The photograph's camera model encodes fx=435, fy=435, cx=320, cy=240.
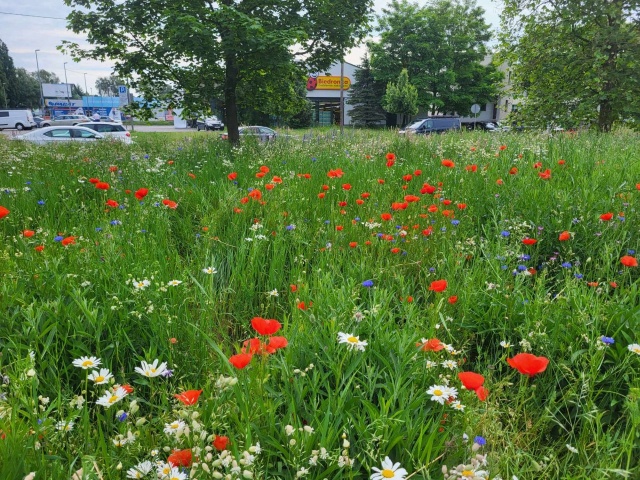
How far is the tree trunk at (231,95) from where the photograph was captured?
33.1 ft

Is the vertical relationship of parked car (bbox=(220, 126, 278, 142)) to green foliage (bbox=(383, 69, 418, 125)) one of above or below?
below

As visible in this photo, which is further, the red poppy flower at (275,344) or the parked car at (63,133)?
the parked car at (63,133)

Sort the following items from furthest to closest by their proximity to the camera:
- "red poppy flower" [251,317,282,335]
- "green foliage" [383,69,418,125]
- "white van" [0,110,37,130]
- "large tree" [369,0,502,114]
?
"white van" [0,110,37,130] < "large tree" [369,0,502,114] < "green foliage" [383,69,418,125] < "red poppy flower" [251,317,282,335]

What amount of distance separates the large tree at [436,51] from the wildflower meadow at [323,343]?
44.0m

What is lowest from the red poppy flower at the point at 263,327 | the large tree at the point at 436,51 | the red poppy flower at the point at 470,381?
the red poppy flower at the point at 470,381

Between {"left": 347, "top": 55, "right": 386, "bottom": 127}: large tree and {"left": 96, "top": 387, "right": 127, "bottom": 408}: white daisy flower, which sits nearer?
{"left": 96, "top": 387, "right": 127, "bottom": 408}: white daisy flower

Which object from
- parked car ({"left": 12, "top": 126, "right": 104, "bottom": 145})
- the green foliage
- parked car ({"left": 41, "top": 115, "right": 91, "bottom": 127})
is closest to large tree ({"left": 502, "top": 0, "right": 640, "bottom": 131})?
parked car ({"left": 12, "top": 126, "right": 104, "bottom": 145})

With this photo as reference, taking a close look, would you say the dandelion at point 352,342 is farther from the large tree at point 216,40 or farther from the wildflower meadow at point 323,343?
the large tree at point 216,40

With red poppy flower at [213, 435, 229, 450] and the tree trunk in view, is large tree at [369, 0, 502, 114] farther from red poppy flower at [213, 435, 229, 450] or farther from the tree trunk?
red poppy flower at [213, 435, 229, 450]

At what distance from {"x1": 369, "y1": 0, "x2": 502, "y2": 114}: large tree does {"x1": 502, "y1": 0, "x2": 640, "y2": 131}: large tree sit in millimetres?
31614

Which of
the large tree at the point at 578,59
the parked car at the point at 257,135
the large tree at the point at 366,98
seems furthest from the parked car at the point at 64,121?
the large tree at the point at 578,59

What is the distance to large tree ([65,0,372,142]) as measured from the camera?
26.6 feet

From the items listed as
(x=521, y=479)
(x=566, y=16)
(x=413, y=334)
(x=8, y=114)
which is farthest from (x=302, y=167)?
(x=8, y=114)

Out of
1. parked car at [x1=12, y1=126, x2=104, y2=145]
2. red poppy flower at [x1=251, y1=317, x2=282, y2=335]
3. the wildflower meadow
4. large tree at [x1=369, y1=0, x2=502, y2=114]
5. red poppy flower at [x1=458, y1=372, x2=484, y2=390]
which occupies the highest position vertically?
large tree at [x1=369, y1=0, x2=502, y2=114]
